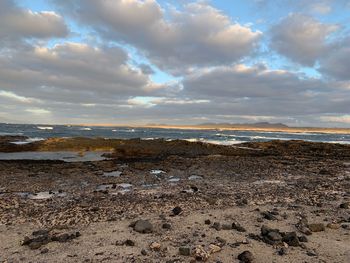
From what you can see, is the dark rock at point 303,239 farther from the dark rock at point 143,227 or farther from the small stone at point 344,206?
the small stone at point 344,206

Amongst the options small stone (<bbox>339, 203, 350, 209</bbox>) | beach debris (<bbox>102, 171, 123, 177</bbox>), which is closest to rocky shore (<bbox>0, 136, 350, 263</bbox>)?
small stone (<bbox>339, 203, 350, 209</bbox>)

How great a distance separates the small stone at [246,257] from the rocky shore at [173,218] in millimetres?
21

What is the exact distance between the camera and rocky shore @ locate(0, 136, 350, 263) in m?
8.28

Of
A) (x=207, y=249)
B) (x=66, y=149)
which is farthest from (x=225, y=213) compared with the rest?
(x=66, y=149)

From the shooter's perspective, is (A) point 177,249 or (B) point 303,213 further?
(B) point 303,213

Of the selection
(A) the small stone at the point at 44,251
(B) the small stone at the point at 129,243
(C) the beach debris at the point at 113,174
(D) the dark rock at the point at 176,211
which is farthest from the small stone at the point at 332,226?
(C) the beach debris at the point at 113,174

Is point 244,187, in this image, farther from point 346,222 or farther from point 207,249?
point 207,249

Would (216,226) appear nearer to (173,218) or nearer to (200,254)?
(173,218)

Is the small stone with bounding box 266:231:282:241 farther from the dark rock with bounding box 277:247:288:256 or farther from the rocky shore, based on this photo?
the dark rock with bounding box 277:247:288:256

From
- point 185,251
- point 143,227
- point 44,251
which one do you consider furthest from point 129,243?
point 44,251

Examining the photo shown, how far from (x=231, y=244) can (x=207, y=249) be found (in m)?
0.76

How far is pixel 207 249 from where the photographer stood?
8367mm

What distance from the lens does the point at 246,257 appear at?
25.6ft

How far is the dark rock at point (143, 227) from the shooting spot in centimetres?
966
